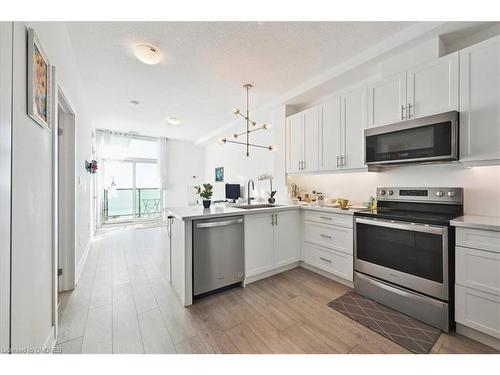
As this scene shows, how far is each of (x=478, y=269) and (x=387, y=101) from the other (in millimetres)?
1682

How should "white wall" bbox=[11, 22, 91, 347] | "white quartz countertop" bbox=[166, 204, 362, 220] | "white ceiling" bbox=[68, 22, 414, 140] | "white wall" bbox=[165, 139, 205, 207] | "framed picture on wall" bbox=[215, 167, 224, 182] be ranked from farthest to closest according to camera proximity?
"white wall" bbox=[165, 139, 205, 207], "framed picture on wall" bbox=[215, 167, 224, 182], "white quartz countertop" bbox=[166, 204, 362, 220], "white ceiling" bbox=[68, 22, 414, 140], "white wall" bbox=[11, 22, 91, 347]

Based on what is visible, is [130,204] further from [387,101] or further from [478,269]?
[478,269]

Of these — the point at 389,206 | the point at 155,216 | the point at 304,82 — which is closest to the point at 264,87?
the point at 304,82

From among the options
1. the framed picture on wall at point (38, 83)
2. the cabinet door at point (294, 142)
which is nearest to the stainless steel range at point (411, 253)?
the cabinet door at point (294, 142)

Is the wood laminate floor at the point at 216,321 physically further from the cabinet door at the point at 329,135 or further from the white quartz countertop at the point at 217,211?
the cabinet door at the point at 329,135

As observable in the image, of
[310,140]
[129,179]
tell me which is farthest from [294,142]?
[129,179]

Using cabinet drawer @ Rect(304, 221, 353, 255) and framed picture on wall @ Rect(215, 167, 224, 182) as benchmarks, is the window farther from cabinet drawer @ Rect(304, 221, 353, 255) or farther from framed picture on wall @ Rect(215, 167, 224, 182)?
cabinet drawer @ Rect(304, 221, 353, 255)

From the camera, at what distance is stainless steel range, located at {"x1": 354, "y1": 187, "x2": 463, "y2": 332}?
169cm

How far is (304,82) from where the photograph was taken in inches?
119

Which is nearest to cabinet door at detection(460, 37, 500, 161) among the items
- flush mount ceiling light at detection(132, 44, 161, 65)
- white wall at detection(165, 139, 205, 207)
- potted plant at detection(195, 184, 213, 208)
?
potted plant at detection(195, 184, 213, 208)

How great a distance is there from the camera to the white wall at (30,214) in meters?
1.05

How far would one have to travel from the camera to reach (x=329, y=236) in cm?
260

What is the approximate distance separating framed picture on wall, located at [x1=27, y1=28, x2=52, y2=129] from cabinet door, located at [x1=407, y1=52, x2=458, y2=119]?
9.64ft

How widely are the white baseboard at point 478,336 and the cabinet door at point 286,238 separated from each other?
165 centimetres
